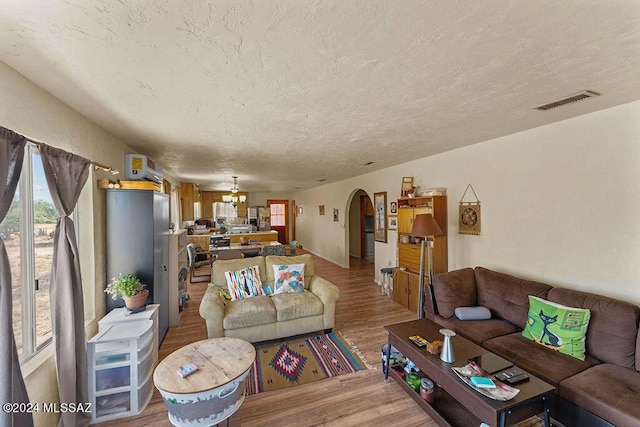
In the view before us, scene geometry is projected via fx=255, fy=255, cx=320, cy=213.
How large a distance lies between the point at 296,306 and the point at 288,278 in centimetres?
49

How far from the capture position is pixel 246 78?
5.59 feet

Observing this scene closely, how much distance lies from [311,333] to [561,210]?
3182 millimetres

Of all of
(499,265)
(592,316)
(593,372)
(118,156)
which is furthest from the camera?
(499,265)

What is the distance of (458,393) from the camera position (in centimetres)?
173

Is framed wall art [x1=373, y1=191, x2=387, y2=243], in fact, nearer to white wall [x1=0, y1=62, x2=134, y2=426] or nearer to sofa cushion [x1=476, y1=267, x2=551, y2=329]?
sofa cushion [x1=476, y1=267, x2=551, y2=329]

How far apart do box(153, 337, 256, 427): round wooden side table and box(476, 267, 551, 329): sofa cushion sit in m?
2.63

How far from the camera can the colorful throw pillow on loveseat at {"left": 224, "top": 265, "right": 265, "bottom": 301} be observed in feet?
11.0

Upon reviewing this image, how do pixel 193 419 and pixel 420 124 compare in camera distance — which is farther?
pixel 420 124

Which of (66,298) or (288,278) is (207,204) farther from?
(66,298)

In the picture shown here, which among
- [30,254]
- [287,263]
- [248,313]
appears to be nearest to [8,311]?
[30,254]

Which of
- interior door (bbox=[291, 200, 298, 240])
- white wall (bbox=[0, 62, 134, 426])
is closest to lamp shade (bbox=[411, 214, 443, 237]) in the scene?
white wall (bbox=[0, 62, 134, 426])

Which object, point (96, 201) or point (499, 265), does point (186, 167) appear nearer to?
point (96, 201)

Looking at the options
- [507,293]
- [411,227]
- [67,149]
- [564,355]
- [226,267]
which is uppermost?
[67,149]

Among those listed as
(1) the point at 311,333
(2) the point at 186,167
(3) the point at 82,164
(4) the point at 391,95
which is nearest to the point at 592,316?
(4) the point at 391,95
